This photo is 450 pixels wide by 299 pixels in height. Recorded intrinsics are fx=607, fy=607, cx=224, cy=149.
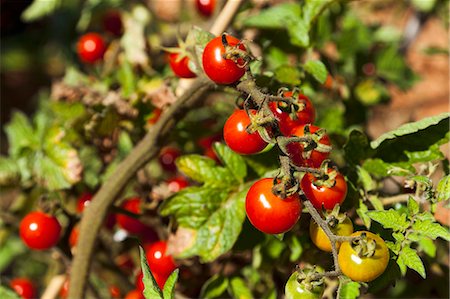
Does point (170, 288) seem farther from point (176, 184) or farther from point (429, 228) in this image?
point (176, 184)

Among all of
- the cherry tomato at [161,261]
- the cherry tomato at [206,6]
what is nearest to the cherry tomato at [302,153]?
the cherry tomato at [161,261]

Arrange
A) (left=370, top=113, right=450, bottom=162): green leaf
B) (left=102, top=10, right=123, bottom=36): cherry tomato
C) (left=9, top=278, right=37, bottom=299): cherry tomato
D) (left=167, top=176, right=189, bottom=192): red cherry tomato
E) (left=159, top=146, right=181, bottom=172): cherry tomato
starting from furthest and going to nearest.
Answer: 1. (left=102, top=10, right=123, bottom=36): cherry tomato
2. (left=159, top=146, right=181, bottom=172): cherry tomato
3. (left=9, top=278, right=37, bottom=299): cherry tomato
4. (left=167, top=176, right=189, bottom=192): red cherry tomato
5. (left=370, top=113, right=450, bottom=162): green leaf

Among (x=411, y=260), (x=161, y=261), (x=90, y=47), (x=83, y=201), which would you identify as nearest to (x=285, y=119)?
(x=411, y=260)

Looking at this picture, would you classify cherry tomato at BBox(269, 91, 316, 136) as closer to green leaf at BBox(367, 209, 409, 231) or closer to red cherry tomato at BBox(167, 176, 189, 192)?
green leaf at BBox(367, 209, 409, 231)

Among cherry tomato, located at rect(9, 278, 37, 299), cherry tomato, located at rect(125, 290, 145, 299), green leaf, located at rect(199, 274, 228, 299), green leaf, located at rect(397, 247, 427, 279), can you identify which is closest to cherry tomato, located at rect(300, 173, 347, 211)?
green leaf, located at rect(397, 247, 427, 279)

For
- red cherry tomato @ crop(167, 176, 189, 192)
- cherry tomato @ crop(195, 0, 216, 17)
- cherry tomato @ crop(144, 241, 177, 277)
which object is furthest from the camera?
cherry tomato @ crop(195, 0, 216, 17)

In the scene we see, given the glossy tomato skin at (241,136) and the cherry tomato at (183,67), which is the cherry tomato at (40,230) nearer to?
the cherry tomato at (183,67)

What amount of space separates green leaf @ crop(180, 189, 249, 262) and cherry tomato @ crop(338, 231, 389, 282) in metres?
0.34

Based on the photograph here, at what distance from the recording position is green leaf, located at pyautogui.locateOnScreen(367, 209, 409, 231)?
3.21 ft

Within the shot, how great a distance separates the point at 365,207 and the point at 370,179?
7cm

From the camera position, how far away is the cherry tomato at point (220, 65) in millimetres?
976

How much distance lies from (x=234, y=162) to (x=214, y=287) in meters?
0.32

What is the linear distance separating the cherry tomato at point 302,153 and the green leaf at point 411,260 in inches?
7.7

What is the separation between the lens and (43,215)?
56.0 inches
